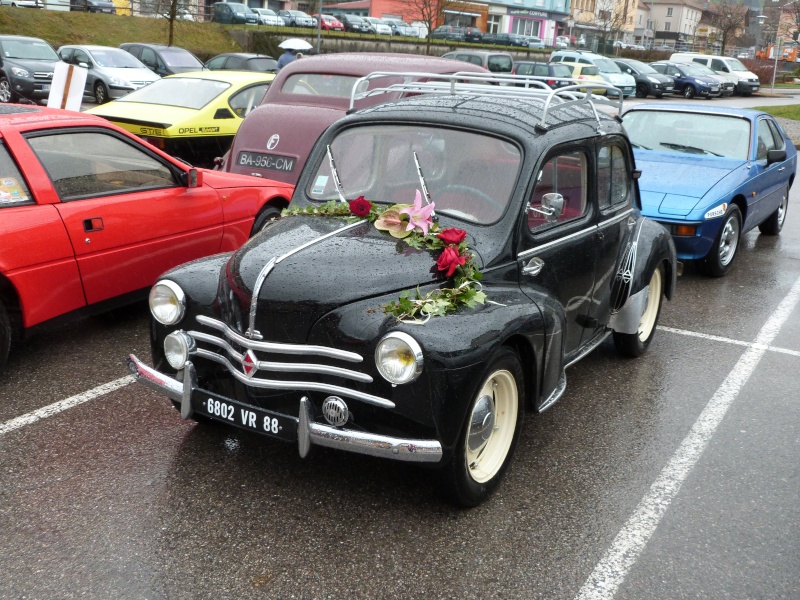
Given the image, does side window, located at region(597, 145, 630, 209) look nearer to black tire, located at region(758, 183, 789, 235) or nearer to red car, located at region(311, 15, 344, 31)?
black tire, located at region(758, 183, 789, 235)

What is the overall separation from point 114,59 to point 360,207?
2050cm

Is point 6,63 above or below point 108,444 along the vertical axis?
above

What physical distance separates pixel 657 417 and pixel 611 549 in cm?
162

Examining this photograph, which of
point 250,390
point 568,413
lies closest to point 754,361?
point 568,413

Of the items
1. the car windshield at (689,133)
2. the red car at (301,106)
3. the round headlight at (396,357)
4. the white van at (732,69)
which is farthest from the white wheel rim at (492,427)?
the white van at (732,69)

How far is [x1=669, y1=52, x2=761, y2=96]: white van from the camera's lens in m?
41.6

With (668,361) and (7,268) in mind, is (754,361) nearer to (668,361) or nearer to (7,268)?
(668,361)

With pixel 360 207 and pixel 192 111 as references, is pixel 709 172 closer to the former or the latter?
pixel 360 207

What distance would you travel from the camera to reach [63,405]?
489cm

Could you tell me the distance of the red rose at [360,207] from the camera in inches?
→ 173

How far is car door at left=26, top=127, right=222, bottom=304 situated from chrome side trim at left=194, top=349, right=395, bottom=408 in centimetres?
210

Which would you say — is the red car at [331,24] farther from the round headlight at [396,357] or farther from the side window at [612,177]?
the round headlight at [396,357]

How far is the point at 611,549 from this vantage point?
3.68 metres

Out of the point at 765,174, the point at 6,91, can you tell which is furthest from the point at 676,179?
the point at 6,91
